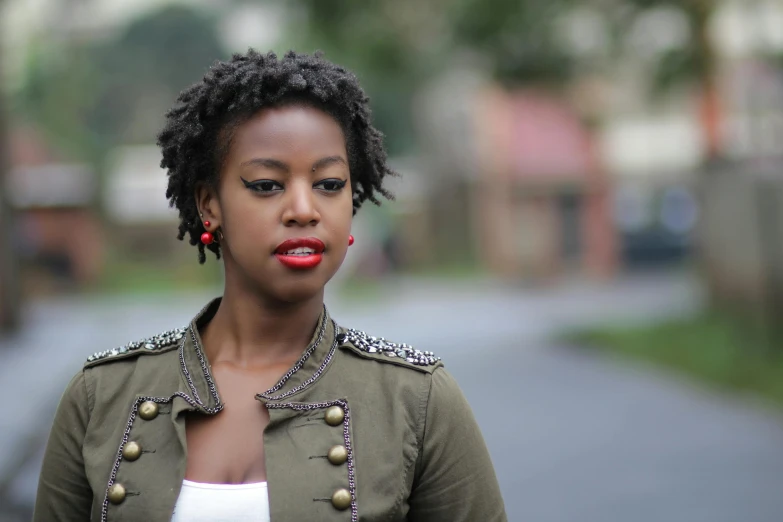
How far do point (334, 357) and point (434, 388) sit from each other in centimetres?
22

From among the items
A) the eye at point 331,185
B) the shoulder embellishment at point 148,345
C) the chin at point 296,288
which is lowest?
the shoulder embellishment at point 148,345

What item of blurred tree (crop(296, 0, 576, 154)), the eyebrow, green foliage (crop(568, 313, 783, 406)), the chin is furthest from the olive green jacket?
blurred tree (crop(296, 0, 576, 154))

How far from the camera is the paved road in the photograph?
23.9ft

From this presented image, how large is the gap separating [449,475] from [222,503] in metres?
0.43

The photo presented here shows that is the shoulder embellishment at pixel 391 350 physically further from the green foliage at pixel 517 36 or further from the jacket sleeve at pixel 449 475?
the green foliage at pixel 517 36

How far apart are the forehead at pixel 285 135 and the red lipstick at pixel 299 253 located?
0.16 metres

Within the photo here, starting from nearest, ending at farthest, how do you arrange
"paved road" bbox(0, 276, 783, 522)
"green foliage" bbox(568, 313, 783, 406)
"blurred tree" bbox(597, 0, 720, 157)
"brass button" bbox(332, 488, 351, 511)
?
"brass button" bbox(332, 488, 351, 511) < "paved road" bbox(0, 276, 783, 522) < "green foliage" bbox(568, 313, 783, 406) < "blurred tree" bbox(597, 0, 720, 157)

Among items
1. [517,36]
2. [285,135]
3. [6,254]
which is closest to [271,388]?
[285,135]

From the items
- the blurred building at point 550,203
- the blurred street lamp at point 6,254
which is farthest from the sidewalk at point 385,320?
the blurred building at point 550,203

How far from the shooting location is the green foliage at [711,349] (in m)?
11.6

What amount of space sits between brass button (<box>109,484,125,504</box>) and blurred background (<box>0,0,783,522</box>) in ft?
9.16

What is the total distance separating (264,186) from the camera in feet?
7.06

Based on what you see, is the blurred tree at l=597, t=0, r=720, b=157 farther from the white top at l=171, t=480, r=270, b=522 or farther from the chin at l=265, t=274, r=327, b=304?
the white top at l=171, t=480, r=270, b=522

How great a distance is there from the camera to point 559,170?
31984mm
